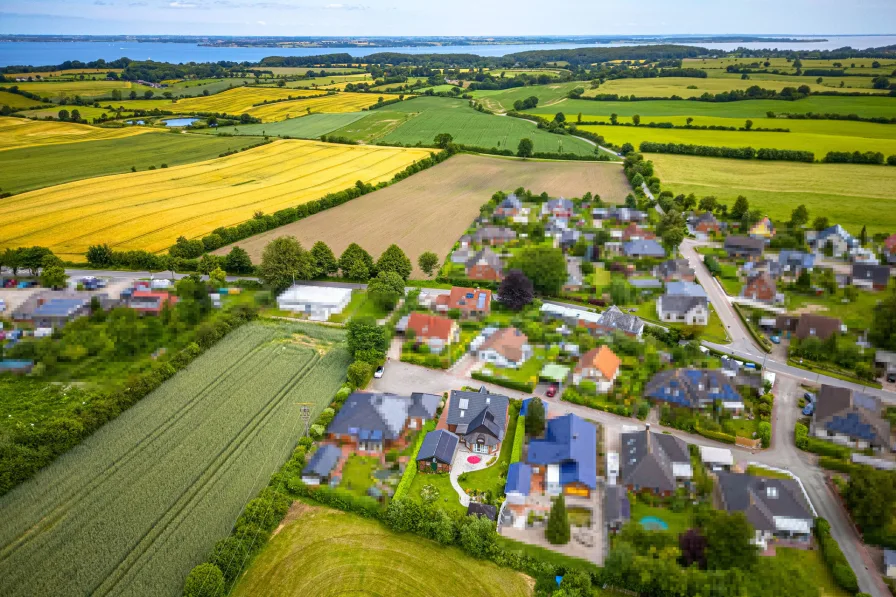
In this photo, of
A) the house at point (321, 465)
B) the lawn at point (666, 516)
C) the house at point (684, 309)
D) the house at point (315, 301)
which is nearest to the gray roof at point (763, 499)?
the lawn at point (666, 516)

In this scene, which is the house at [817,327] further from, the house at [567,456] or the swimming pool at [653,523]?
the swimming pool at [653,523]

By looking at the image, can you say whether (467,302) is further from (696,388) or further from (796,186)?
(796,186)

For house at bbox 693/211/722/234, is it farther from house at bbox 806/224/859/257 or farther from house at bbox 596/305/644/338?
house at bbox 596/305/644/338

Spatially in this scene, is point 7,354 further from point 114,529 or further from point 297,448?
point 297,448

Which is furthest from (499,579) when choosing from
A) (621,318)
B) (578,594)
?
(621,318)

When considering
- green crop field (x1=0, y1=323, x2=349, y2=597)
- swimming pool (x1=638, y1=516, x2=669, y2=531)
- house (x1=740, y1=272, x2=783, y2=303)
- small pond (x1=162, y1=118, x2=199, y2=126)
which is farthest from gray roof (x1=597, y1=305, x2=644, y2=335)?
small pond (x1=162, y1=118, x2=199, y2=126)

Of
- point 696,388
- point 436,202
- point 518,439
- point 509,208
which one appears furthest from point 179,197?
point 696,388
